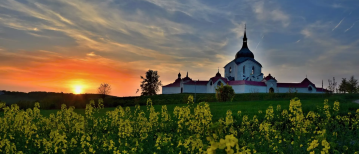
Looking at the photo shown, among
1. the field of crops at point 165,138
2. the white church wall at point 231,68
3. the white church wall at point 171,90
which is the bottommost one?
the field of crops at point 165,138

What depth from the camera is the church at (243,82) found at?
65969mm

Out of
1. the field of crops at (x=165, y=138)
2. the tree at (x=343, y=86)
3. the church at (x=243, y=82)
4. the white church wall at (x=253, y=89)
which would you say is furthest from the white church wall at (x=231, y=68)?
the field of crops at (x=165, y=138)

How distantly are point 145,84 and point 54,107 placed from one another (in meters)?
38.9

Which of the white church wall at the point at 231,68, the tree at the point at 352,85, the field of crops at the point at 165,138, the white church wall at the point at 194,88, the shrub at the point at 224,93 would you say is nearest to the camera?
the field of crops at the point at 165,138

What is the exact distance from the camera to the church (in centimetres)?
6597

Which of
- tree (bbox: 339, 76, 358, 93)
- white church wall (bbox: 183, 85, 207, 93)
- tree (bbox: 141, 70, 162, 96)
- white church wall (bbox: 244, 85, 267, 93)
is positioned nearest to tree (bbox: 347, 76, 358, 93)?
tree (bbox: 339, 76, 358, 93)

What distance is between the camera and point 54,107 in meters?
39.5

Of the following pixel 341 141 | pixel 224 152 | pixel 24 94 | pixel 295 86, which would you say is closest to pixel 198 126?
pixel 341 141

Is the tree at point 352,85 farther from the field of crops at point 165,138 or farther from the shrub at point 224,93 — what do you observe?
the field of crops at point 165,138

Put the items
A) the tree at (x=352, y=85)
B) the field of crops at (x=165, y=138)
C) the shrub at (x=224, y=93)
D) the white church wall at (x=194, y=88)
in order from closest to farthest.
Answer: the field of crops at (x=165, y=138) → the shrub at (x=224, y=93) → the tree at (x=352, y=85) → the white church wall at (x=194, y=88)

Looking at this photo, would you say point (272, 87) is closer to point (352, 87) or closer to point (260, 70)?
point (260, 70)

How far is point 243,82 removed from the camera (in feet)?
212

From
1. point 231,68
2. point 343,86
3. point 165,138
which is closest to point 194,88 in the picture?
point 231,68

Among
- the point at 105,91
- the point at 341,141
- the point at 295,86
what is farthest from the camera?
the point at 295,86
